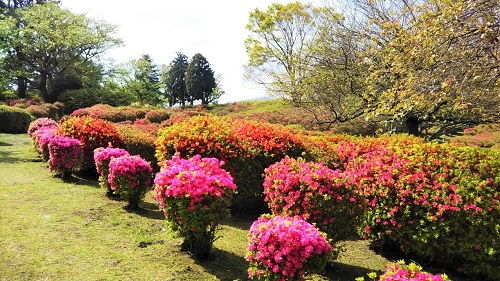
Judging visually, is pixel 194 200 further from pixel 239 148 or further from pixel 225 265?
pixel 239 148

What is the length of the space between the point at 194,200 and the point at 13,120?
19783 millimetres

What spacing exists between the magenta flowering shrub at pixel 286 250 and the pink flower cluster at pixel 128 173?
12.4 ft

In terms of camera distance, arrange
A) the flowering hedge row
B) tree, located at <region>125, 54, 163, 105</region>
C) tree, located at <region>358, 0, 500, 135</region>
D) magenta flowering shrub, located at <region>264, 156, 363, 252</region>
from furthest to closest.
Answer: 1. tree, located at <region>125, 54, 163, 105</region>
2. the flowering hedge row
3. tree, located at <region>358, 0, 500, 135</region>
4. magenta flowering shrub, located at <region>264, 156, 363, 252</region>

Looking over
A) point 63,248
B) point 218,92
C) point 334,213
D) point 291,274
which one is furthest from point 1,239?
point 218,92

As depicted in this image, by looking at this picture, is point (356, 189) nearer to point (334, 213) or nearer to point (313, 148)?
point (334, 213)

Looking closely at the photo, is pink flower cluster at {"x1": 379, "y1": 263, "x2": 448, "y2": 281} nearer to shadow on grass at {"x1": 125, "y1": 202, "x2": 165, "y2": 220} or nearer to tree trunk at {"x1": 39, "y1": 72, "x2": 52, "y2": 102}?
shadow on grass at {"x1": 125, "y1": 202, "x2": 165, "y2": 220}

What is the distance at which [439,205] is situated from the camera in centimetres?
538

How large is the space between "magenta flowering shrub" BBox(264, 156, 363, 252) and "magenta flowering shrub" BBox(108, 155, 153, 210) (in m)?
3.07

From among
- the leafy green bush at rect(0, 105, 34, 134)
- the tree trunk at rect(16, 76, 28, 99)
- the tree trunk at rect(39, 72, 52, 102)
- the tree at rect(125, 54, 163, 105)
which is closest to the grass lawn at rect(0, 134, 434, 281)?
the leafy green bush at rect(0, 105, 34, 134)

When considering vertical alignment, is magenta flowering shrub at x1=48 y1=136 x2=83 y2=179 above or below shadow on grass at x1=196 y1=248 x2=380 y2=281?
above

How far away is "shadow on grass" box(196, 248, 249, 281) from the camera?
4.71 meters

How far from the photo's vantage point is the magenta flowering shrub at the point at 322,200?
4961 mm

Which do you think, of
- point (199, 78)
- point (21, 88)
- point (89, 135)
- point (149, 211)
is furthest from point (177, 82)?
point (149, 211)

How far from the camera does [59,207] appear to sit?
6.74 m
